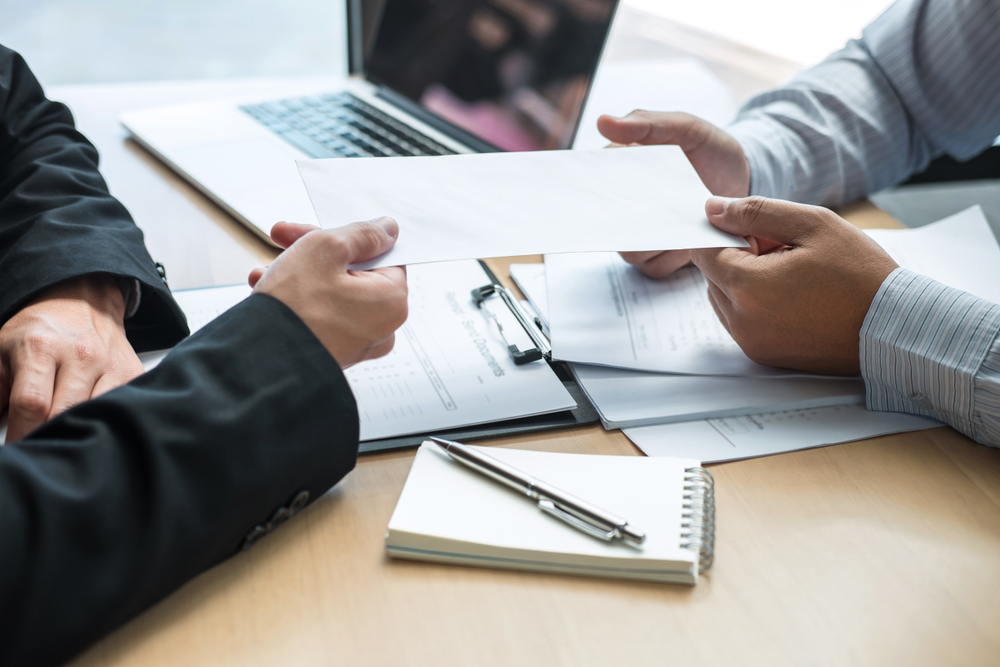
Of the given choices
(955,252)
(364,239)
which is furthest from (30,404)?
(955,252)

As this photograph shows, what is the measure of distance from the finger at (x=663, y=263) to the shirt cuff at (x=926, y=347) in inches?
8.4

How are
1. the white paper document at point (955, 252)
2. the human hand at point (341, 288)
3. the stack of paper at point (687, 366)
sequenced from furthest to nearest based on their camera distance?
the white paper document at point (955, 252) < the stack of paper at point (687, 366) < the human hand at point (341, 288)

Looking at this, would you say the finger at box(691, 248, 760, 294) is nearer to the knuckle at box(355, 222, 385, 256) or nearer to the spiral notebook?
the spiral notebook

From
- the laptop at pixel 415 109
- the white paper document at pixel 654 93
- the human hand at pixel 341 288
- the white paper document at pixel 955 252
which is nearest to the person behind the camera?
the human hand at pixel 341 288

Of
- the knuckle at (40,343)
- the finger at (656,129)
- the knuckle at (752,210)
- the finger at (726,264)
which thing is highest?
the knuckle at (752,210)

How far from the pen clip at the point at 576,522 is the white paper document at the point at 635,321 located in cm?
20

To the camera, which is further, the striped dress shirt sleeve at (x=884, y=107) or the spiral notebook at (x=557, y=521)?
the striped dress shirt sleeve at (x=884, y=107)

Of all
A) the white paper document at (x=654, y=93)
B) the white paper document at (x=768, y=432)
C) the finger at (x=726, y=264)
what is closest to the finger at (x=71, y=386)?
the white paper document at (x=768, y=432)

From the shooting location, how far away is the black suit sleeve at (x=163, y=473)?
0.41 m

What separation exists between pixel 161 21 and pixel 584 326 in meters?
3.26

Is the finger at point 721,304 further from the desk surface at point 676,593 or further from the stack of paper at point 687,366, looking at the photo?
the desk surface at point 676,593

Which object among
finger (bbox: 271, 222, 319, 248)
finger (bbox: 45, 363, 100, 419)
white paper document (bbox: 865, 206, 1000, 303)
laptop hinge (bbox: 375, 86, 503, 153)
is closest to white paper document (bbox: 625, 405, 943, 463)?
white paper document (bbox: 865, 206, 1000, 303)

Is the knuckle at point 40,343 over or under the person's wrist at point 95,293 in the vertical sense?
over

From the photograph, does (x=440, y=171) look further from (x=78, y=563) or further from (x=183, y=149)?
(x=183, y=149)
